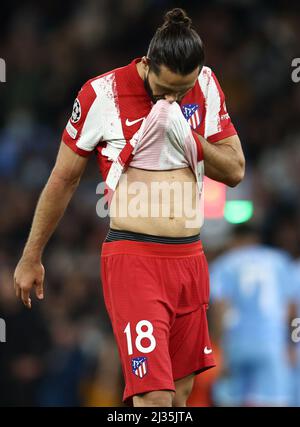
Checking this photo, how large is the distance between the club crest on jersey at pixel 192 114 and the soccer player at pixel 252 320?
4179 mm

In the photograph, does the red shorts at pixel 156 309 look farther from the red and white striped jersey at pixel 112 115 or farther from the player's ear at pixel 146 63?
the player's ear at pixel 146 63

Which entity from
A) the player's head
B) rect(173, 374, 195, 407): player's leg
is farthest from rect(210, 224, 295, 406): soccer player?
the player's head

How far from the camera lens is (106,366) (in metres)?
10.7

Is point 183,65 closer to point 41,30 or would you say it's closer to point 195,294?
point 195,294

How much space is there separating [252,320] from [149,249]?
4553mm

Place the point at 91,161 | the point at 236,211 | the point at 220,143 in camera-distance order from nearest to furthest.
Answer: the point at 220,143 → the point at 236,211 → the point at 91,161

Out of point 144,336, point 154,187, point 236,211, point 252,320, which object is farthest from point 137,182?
point 236,211

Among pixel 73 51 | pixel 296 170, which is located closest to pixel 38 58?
pixel 73 51

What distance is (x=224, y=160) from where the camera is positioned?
5797 millimetres

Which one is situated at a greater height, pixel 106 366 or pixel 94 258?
pixel 94 258

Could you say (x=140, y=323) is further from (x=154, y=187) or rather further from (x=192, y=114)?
(x=192, y=114)

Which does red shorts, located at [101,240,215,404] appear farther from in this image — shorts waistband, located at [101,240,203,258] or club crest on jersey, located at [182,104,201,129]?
club crest on jersey, located at [182,104,201,129]

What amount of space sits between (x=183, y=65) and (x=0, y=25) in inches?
377

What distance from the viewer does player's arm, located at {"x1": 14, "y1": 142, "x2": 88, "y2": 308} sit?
229 inches
